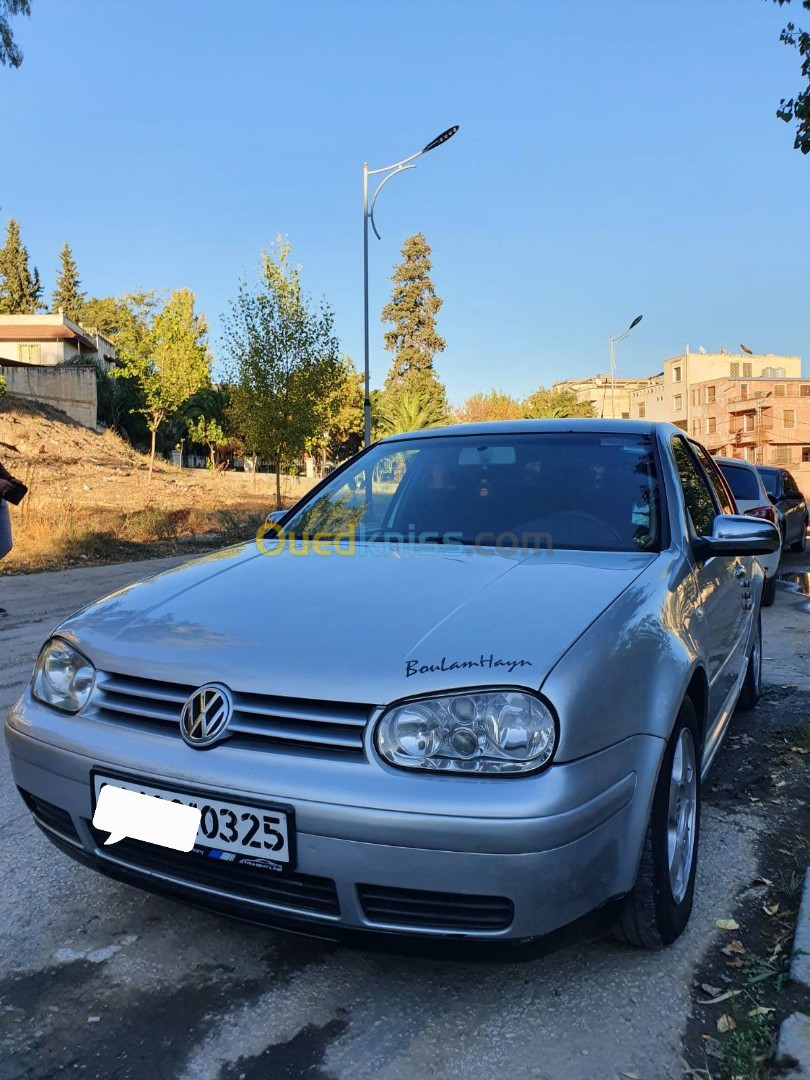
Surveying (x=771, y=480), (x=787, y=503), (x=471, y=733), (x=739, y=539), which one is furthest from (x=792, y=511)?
(x=471, y=733)

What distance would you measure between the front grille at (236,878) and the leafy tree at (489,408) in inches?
2464

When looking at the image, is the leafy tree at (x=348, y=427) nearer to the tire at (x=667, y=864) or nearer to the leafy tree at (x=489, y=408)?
the leafy tree at (x=489, y=408)

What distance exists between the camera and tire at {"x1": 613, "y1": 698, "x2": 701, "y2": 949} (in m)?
2.07

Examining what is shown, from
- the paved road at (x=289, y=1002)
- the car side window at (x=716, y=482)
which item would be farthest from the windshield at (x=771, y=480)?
the paved road at (x=289, y=1002)

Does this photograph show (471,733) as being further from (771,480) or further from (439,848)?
(771,480)

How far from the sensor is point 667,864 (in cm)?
216

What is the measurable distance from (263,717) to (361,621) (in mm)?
353

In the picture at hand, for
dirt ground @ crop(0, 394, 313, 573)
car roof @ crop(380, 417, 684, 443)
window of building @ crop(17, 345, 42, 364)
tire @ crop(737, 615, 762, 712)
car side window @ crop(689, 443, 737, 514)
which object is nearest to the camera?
car roof @ crop(380, 417, 684, 443)

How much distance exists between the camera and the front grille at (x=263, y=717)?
1.85 metres

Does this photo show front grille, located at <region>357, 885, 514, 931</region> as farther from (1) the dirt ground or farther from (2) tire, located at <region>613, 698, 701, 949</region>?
(1) the dirt ground

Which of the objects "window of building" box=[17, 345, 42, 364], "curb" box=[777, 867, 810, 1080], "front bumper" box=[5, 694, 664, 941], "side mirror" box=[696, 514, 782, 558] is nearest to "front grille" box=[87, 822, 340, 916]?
"front bumper" box=[5, 694, 664, 941]

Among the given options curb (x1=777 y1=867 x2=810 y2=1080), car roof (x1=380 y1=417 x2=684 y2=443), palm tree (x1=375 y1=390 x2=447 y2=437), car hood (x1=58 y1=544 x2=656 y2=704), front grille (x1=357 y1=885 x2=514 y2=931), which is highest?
palm tree (x1=375 y1=390 x2=447 y2=437)

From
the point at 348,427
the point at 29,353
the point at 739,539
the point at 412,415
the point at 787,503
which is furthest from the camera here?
the point at 348,427

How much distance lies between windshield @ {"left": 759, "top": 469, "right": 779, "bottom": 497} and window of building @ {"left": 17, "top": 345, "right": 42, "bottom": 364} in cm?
4891
